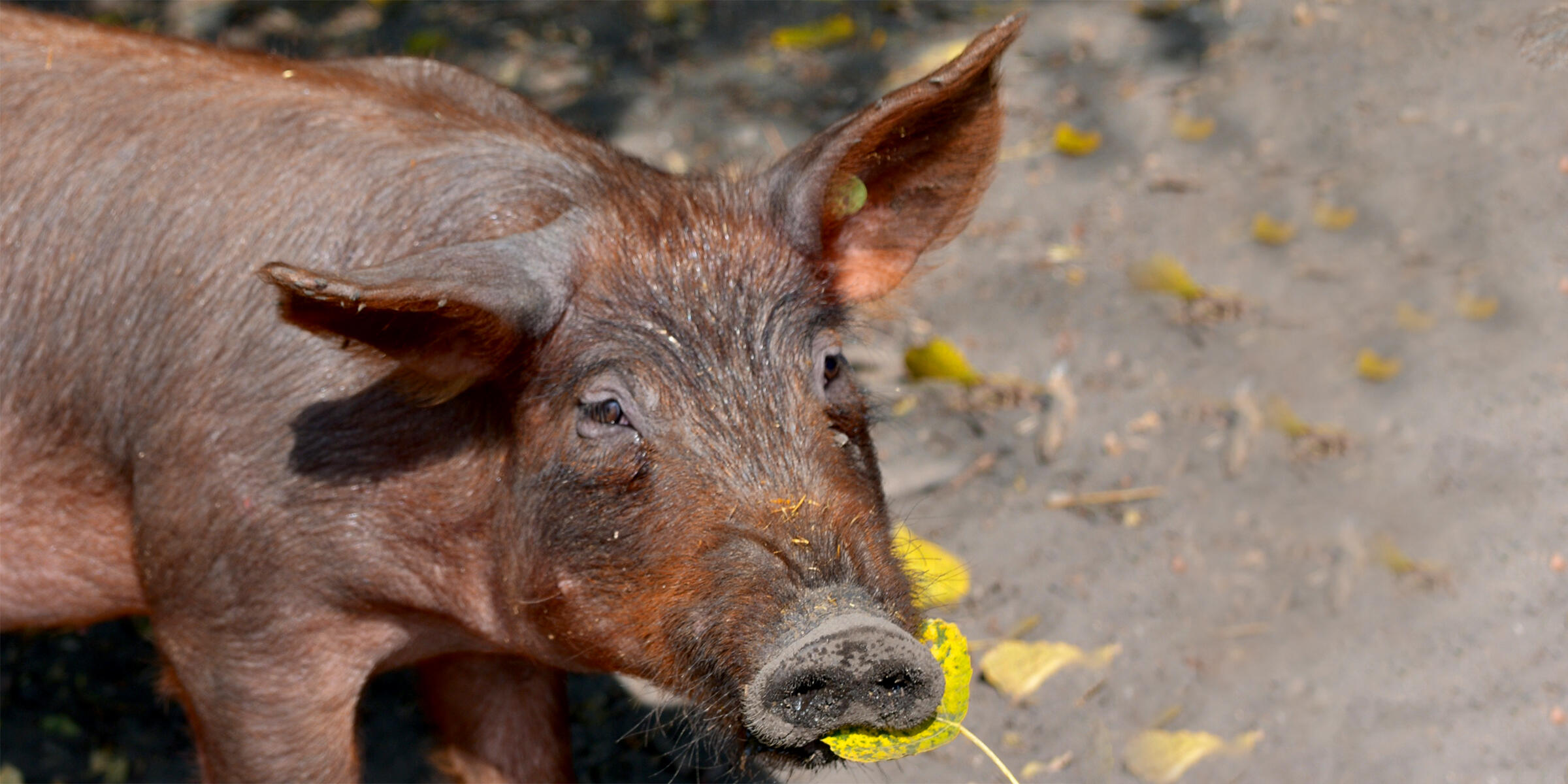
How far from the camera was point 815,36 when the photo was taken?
8.33 meters

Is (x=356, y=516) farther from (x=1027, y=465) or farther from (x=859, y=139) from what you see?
(x=1027, y=465)

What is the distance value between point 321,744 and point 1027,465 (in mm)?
2997

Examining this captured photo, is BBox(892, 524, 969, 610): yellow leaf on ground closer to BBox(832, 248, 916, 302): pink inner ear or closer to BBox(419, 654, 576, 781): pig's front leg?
BBox(832, 248, 916, 302): pink inner ear

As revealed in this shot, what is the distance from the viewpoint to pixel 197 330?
13.3ft

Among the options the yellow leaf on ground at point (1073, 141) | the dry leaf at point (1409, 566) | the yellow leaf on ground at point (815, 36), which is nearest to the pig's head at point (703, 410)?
the dry leaf at point (1409, 566)

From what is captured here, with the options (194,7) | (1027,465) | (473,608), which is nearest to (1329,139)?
(1027,465)

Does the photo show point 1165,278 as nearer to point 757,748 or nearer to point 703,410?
Result: point 703,410

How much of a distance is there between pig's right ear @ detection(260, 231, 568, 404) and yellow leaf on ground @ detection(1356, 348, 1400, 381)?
3574 millimetres

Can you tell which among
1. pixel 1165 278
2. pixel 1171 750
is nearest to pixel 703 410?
pixel 1171 750

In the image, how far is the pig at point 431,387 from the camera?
335 cm

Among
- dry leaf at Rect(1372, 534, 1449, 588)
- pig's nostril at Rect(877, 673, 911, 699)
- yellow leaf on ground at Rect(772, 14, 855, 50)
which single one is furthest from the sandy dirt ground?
pig's nostril at Rect(877, 673, 911, 699)

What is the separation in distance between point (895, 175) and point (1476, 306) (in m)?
3.03

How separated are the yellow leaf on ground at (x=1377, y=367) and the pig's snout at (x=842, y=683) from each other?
3427 millimetres

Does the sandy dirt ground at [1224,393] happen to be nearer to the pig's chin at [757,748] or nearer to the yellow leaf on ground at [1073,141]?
the yellow leaf on ground at [1073,141]
